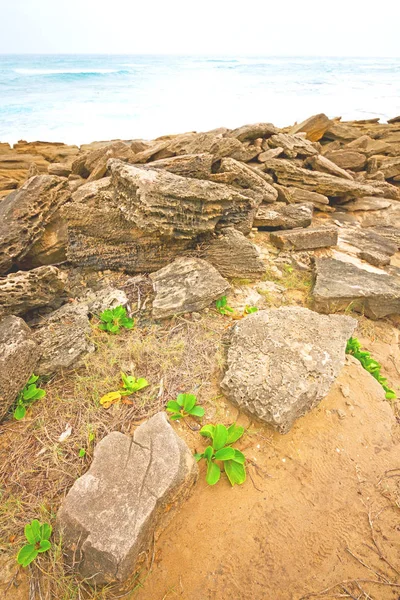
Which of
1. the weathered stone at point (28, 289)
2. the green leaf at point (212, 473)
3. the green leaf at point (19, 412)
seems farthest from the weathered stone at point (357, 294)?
the green leaf at point (19, 412)

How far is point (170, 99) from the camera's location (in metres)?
31.8

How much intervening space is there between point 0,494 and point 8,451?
29 centimetres

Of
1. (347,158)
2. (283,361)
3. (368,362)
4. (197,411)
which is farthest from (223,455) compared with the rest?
(347,158)

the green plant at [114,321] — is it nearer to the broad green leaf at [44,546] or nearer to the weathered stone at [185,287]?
the weathered stone at [185,287]

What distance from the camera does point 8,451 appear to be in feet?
7.13

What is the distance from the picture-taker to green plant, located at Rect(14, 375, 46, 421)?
2.36 meters

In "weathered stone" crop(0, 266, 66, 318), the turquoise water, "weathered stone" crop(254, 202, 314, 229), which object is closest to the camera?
"weathered stone" crop(0, 266, 66, 318)

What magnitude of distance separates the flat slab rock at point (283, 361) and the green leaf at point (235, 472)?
1.20ft

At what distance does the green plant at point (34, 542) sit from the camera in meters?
1.64

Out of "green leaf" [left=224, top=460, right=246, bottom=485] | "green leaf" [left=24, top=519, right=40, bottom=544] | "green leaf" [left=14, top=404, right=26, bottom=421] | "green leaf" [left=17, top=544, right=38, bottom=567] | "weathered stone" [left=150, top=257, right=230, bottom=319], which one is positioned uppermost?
"weathered stone" [left=150, top=257, right=230, bottom=319]

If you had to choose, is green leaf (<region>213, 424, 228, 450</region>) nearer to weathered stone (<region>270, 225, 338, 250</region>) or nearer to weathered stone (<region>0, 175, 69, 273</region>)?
weathered stone (<region>0, 175, 69, 273</region>)

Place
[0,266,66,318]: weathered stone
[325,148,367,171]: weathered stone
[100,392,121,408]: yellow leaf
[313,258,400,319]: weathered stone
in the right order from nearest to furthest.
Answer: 1. [100,392,121,408]: yellow leaf
2. [0,266,66,318]: weathered stone
3. [313,258,400,319]: weathered stone
4. [325,148,367,171]: weathered stone

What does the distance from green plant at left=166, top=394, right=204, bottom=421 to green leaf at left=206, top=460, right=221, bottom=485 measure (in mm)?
346

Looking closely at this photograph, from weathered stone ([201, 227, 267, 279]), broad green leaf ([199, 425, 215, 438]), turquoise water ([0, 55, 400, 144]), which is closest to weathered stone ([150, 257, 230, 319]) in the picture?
weathered stone ([201, 227, 267, 279])
